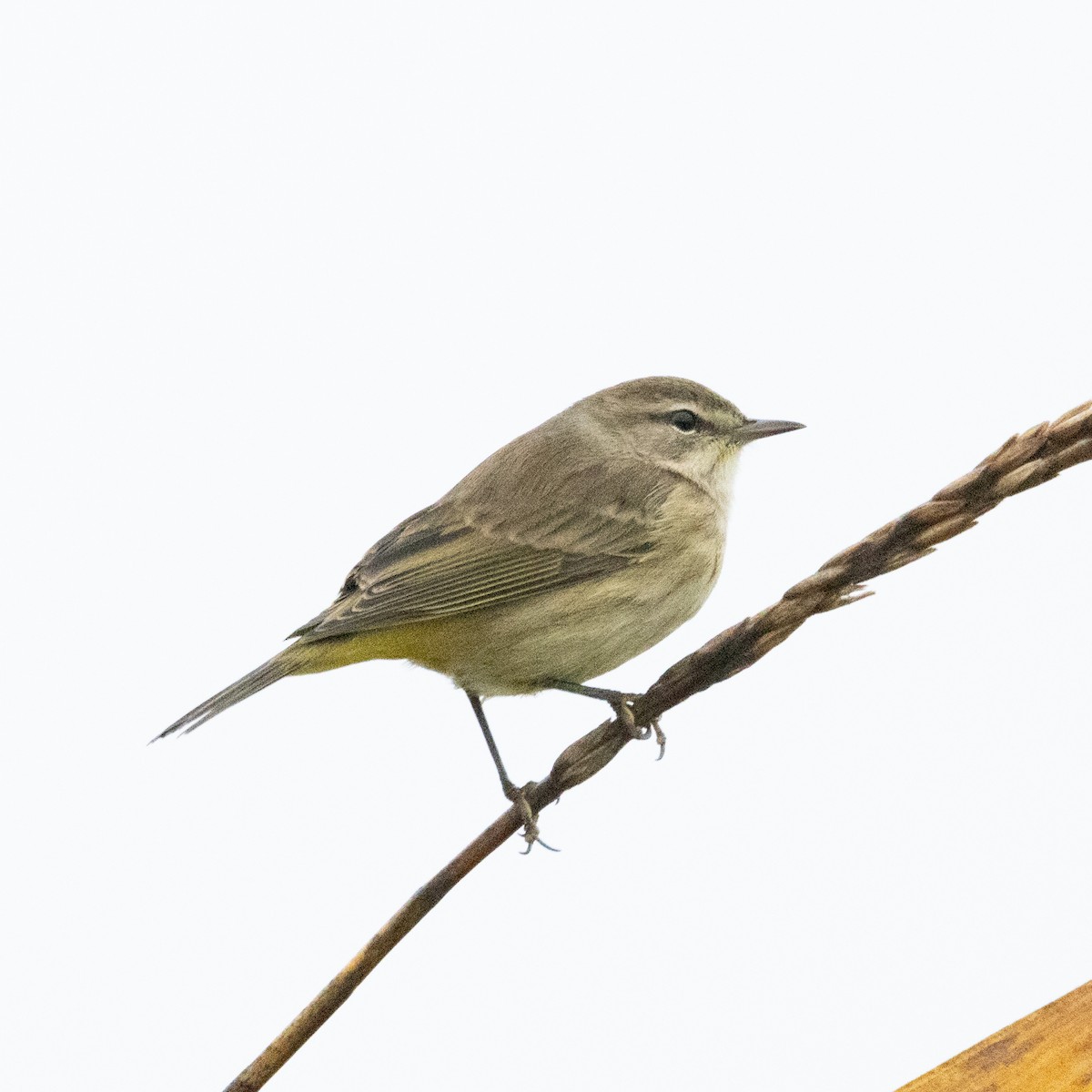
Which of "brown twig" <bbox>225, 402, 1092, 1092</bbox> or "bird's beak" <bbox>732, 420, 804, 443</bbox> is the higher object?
"bird's beak" <bbox>732, 420, 804, 443</bbox>

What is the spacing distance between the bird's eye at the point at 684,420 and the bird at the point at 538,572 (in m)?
0.09

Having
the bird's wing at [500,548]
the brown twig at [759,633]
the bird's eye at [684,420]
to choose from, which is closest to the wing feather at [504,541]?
the bird's wing at [500,548]

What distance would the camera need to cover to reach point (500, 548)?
14.0 ft

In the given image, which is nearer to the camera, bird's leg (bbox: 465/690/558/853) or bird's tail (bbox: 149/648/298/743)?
bird's tail (bbox: 149/648/298/743)

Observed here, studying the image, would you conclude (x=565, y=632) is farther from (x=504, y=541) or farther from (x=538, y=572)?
(x=504, y=541)

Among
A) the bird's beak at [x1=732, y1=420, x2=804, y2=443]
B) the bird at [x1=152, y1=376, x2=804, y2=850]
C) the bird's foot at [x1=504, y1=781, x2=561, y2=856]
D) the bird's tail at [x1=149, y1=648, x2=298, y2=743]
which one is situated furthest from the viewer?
the bird's beak at [x1=732, y1=420, x2=804, y2=443]

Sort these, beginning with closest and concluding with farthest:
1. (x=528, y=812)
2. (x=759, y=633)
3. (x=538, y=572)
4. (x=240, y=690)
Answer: (x=759, y=633) → (x=528, y=812) → (x=240, y=690) → (x=538, y=572)

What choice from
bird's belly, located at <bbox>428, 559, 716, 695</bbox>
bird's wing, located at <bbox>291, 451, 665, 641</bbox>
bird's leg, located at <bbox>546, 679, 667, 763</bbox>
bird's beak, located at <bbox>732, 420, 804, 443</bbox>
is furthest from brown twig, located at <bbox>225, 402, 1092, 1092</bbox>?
bird's beak, located at <bbox>732, 420, 804, 443</bbox>

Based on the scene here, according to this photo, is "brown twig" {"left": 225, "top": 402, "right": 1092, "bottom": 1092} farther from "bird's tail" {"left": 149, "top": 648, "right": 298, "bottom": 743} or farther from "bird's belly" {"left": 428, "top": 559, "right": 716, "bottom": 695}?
"bird's belly" {"left": 428, "top": 559, "right": 716, "bottom": 695}

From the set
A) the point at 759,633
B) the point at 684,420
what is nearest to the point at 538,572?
the point at 684,420

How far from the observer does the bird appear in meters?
4.02

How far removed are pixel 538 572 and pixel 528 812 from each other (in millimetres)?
1695

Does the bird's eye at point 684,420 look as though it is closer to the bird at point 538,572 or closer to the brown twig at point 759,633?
the bird at point 538,572

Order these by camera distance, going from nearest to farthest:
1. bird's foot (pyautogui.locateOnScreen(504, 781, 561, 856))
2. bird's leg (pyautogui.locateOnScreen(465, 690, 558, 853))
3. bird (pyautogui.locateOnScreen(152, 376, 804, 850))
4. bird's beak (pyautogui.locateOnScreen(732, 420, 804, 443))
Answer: bird's foot (pyautogui.locateOnScreen(504, 781, 561, 856)) < bird's leg (pyautogui.locateOnScreen(465, 690, 558, 853)) < bird (pyautogui.locateOnScreen(152, 376, 804, 850)) < bird's beak (pyautogui.locateOnScreen(732, 420, 804, 443))
